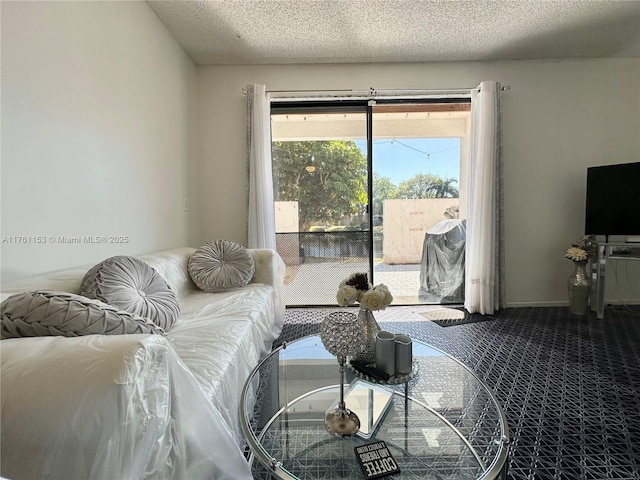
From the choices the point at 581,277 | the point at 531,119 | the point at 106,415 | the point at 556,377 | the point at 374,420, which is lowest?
the point at 556,377

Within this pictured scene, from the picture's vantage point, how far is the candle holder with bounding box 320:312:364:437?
100cm

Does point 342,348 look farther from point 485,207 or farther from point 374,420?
point 485,207

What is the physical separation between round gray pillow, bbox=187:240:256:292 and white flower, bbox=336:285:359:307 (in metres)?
1.24

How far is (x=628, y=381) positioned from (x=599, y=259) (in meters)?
1.35

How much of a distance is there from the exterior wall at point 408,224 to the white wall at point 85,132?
6.89ft

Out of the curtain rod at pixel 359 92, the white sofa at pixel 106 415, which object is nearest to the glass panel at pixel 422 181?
the curtain rod at pixel 359 92

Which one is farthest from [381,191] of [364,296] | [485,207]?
[364,296]

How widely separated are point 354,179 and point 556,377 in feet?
7.36

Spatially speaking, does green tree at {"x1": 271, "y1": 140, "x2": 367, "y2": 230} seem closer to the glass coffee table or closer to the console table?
the glass coffee table

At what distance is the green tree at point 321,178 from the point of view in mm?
3182

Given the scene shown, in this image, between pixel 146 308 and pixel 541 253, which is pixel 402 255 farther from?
pixel 146 308

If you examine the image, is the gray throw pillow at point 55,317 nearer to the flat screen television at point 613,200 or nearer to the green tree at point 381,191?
the green tree at point 381,191

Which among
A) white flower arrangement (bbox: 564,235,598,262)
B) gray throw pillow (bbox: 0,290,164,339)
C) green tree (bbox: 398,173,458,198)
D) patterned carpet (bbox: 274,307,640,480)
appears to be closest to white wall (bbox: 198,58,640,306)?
white flower arrangement (bbox: 564,235,598,262)

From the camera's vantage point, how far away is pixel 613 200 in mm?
2717
